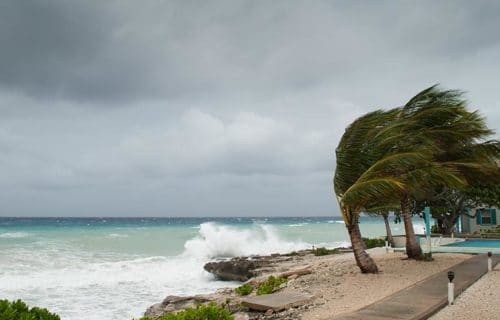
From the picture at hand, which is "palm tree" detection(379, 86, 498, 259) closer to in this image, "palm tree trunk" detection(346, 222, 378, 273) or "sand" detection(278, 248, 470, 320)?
"sand" detection(278, 248, 470, 320)

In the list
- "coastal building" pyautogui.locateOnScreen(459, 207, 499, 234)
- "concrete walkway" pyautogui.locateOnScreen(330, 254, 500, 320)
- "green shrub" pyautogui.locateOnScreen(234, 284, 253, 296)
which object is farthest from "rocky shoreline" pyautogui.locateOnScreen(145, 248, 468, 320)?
"coastal building" pyautogui.locateOnScreen(459, 207, 499, 234)

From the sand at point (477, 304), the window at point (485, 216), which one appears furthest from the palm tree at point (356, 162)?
the window at point (485, 216)

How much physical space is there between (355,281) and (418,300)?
11.5 ft

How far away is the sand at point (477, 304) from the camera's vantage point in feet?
27.8

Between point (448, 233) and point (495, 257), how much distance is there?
12.2 meters

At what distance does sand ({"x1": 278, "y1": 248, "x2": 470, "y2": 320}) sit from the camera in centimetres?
1014

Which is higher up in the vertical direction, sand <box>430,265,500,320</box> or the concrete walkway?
the concrete walkway

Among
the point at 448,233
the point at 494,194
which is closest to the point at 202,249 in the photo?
the point at 448,233

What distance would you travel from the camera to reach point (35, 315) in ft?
22.9

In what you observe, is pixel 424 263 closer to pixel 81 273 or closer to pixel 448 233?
pixel 448 233

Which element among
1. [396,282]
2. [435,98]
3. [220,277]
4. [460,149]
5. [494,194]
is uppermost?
[435,98]

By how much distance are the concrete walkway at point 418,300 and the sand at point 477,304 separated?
7.7 inches

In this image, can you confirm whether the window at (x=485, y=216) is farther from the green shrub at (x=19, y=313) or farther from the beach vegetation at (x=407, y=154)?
the green shrub at (x=19, y=313)

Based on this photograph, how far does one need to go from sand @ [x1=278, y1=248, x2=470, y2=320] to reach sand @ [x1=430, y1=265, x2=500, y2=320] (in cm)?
172
